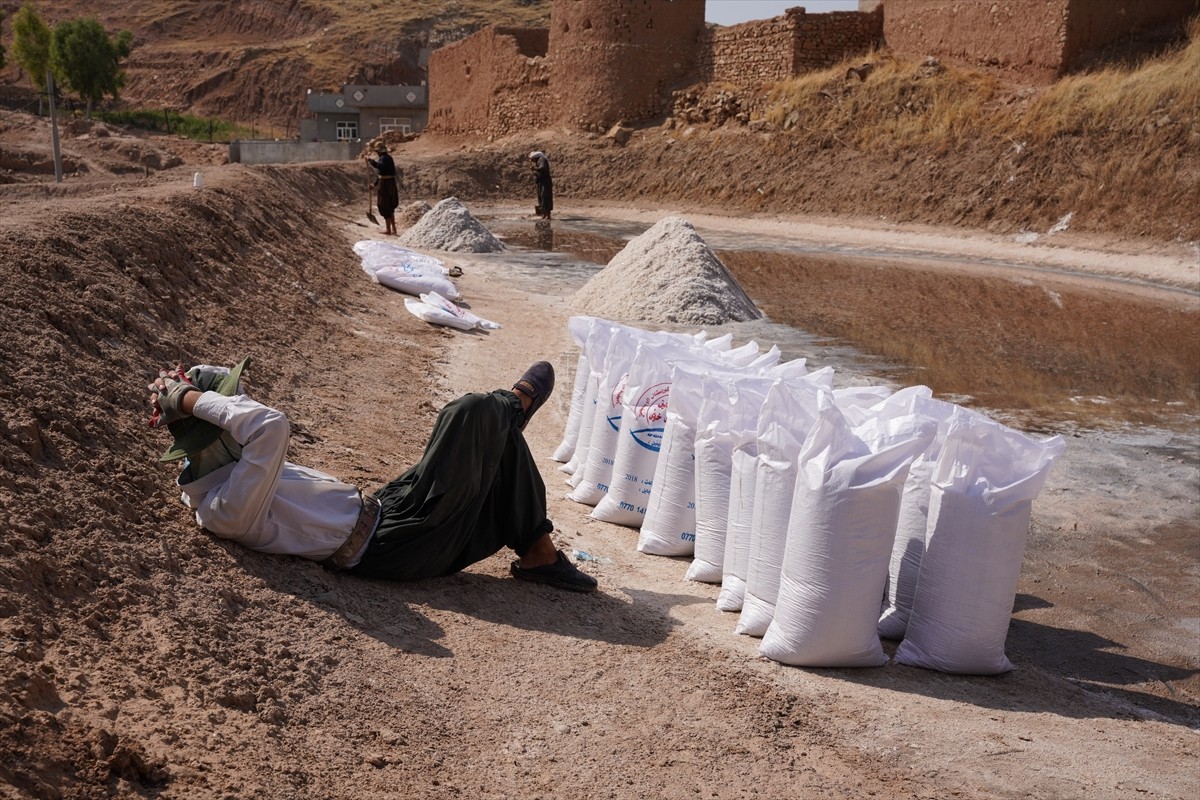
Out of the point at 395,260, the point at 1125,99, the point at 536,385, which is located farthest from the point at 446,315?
the point at 1125,99

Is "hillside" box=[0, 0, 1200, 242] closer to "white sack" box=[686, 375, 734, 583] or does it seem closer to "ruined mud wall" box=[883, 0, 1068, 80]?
"ruined mud wall" box=[883, 0, 1068, 80]

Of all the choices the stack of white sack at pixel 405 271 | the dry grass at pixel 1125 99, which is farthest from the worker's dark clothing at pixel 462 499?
the dry grass at pixel 1125 99

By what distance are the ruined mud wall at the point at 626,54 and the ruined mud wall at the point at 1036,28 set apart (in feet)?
24.2

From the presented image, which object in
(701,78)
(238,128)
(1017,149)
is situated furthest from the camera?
(238,128)

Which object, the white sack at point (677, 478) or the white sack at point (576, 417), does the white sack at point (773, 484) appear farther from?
the white sack at point (576, 417)

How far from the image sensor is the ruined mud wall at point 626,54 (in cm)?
2892

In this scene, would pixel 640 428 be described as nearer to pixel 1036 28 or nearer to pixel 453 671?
pixel 453 671

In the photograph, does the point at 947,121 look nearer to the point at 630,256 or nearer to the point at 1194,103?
the point at 1194,103

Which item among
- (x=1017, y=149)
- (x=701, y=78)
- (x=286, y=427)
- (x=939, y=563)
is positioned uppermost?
A: (x=701, y=78)

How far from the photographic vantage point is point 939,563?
3.63 meters

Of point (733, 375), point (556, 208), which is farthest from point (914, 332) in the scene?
point (556, 208)

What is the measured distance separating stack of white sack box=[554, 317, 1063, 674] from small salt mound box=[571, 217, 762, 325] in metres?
5.78

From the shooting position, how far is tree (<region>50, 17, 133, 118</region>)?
51719mm

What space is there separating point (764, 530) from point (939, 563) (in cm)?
58
